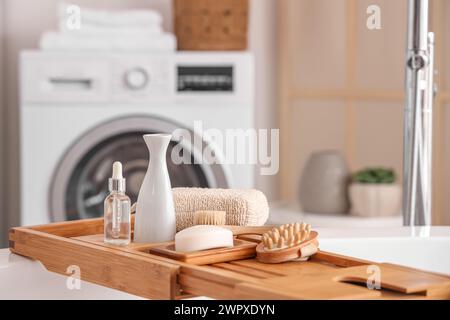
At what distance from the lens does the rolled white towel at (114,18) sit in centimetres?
273

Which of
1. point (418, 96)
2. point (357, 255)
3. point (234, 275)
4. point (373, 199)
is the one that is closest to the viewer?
point (234, 275)

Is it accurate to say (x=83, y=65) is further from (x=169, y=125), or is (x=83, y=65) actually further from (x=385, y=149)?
(x=385, y=149)

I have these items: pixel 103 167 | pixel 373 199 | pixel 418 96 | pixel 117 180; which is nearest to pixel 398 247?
pixel 418 96

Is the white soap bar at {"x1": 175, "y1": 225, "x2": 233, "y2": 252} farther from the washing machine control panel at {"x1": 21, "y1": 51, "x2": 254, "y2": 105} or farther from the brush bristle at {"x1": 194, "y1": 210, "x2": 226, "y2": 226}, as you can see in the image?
the washing machine control panel at {"x1": 21, "y1": 51, "x2": 254, "y2": 105}

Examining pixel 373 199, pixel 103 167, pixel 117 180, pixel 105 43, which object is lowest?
pixel 373 199

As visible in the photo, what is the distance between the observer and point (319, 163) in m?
2.76

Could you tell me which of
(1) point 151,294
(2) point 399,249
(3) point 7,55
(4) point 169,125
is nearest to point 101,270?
(1) point 151,294

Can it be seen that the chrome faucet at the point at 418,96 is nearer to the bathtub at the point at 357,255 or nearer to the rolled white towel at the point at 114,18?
the bathtub at the point at 357,255

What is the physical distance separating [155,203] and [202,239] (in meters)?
0.13

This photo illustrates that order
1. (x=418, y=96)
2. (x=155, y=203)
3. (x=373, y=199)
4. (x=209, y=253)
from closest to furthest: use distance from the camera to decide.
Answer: (x=209, y=253)
(x=155, y=203)
(x=418, y=96)
(x=373, y=199)

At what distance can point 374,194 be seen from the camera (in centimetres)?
266

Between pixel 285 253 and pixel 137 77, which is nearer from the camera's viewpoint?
pixel 285 253

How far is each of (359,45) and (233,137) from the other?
77 centimetres

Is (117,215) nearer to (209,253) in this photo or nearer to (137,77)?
(209,253)
